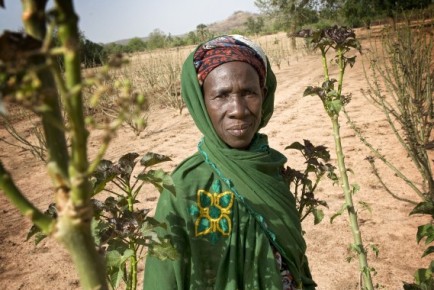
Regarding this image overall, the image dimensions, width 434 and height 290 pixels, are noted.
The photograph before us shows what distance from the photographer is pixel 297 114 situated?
827 centimetres

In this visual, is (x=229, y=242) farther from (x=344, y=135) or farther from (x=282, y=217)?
(x=344, y=135)

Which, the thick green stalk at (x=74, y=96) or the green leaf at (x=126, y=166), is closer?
the thick green stalk at (x=74, y=96)

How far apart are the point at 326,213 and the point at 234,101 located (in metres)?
3.16

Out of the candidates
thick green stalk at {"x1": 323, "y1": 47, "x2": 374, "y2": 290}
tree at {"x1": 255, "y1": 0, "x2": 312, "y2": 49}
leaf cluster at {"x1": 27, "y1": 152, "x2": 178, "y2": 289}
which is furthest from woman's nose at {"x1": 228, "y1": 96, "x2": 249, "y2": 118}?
tree at {"x1": 255, "y1": 0, "x2": 312, "y2": 49}

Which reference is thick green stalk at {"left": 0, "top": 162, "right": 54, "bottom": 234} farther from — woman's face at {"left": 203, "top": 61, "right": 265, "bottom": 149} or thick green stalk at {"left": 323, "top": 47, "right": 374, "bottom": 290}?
thick green stalk at {"left": 323, "top": 47, "right": 374, "bottom": 290}

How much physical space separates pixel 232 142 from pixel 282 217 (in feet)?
1.33

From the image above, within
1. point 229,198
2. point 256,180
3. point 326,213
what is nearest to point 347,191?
point 256,180

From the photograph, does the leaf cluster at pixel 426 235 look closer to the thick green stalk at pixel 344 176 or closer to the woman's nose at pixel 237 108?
the thick green stalk at pixel 344 176

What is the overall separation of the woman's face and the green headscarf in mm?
49

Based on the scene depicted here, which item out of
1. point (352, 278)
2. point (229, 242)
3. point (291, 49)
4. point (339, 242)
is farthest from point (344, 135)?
point (291, 49)

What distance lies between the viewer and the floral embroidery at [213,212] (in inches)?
55.2

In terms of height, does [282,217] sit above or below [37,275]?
above

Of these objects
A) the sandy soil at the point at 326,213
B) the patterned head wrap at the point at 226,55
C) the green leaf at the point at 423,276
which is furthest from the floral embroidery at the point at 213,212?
the sandy soil at the point at 326,213

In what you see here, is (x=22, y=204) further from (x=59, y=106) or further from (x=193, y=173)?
(x=193, y=173)
